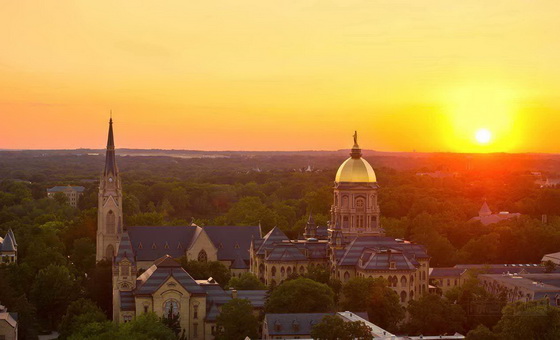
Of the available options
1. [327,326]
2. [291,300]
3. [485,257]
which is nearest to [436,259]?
[485,257]

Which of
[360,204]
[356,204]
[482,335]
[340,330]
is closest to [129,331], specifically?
[340,330]

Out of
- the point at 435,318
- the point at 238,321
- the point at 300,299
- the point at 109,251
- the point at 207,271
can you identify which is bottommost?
the point at 435,318

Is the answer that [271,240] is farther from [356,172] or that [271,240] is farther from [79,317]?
[79,317]

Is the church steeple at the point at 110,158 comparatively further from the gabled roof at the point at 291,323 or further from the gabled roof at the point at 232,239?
the gabled roof at the point at 291,323

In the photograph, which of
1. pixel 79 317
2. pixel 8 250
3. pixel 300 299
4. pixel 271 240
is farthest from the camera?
pixel 8 250

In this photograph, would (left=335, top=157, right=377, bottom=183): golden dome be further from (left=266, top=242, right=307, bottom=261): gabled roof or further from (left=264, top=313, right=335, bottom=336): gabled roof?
(left=264, top=313, right=335, bottom=336): gabled roof
